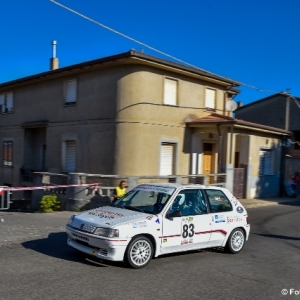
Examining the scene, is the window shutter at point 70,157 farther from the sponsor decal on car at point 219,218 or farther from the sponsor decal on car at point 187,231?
the sponsor decal on car at point 187,231

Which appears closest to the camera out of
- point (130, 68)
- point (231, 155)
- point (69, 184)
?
point (69, 184)

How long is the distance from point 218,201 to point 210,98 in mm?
12256

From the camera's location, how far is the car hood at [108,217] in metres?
6.96

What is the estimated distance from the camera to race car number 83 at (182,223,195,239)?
24.9 feet

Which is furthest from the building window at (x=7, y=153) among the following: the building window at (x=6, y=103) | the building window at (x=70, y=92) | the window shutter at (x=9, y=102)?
the building window at (x=70, y=92)

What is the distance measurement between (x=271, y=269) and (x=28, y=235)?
18.1 ft

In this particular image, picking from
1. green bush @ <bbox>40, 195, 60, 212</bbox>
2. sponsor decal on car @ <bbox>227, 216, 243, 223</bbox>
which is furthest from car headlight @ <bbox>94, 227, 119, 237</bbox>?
green bush @ <bbox>40, 195, 60, 212</bbox>

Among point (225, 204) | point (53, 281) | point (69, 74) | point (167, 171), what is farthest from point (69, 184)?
point (53, 281)

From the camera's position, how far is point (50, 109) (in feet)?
66.4

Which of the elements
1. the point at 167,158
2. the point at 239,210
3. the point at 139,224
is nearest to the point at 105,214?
the point at 139,224

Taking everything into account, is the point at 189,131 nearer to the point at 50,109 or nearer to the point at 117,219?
the point at 50,109

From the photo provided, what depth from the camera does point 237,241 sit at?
8.59 metres

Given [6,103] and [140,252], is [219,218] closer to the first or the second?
[140,252]

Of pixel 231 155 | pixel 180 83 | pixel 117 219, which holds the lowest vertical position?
pixel 117 219
